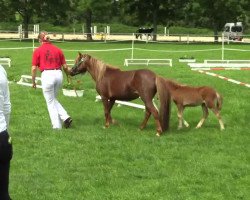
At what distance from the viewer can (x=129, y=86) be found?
10477 millimetres

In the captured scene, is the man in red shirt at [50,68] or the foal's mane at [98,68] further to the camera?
the foal's mane at [98,68]

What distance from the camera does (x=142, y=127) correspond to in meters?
10.7

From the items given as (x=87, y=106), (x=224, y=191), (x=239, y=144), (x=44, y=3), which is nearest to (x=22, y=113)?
(x=87, y=106)

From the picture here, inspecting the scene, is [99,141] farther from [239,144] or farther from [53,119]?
[239,144]

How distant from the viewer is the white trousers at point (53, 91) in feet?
34.0

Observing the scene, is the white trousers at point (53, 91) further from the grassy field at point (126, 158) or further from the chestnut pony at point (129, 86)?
the chestnut pony at point (129, 86)

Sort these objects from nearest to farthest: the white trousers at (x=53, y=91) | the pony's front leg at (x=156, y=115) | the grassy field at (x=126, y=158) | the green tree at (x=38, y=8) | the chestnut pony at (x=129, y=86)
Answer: the grassy field at (x=126, y=158) → the pony's front leg at (x=156, y=115) → the chestnut pony at (x=129, y=86) → the white trousers at (x=53, y=91) → the green tree at (x=38, y=8)

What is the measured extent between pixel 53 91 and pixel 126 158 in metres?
2.81

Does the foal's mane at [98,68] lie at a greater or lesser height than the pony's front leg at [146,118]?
greater

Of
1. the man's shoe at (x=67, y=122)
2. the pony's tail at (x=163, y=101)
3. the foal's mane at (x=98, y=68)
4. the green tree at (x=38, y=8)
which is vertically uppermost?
the green tree at (x=38, y=8)

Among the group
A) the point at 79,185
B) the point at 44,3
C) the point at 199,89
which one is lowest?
the point at 79,185

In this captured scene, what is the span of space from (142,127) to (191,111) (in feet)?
7.62

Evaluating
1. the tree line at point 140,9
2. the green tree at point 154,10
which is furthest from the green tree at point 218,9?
the green tree at point 154,10

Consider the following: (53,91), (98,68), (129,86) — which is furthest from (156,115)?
(53,91)
